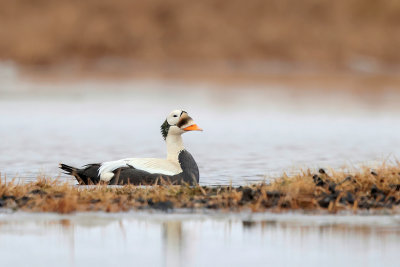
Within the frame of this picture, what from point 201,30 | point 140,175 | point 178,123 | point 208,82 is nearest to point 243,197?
point 140,175

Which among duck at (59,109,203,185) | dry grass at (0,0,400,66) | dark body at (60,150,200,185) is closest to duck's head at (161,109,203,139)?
duck at (59,109,203,185)

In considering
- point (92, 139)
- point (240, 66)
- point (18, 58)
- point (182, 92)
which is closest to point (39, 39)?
point (18, 58)

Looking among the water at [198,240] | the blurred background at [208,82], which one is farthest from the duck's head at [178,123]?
the water at [198,240]

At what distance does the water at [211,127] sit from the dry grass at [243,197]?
2515 mm

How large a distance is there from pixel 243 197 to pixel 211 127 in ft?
42.2

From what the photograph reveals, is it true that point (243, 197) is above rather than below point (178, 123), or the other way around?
below

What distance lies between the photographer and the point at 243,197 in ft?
30.2

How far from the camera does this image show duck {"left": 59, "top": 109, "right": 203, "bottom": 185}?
37.4 ft

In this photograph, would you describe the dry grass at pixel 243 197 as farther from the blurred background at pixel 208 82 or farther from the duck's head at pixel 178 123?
the duck's head at pixel 178 123

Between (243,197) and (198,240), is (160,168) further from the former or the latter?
(198,240)

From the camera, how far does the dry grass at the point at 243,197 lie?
29.5 ft

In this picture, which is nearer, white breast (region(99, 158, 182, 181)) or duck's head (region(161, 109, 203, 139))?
white breast (region(99, 158, 182, 181))

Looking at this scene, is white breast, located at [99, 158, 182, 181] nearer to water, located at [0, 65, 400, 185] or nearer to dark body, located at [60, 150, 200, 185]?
dark body, located at [60, 150, 200, 185]

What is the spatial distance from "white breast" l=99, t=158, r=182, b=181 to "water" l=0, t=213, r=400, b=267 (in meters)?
2.68
